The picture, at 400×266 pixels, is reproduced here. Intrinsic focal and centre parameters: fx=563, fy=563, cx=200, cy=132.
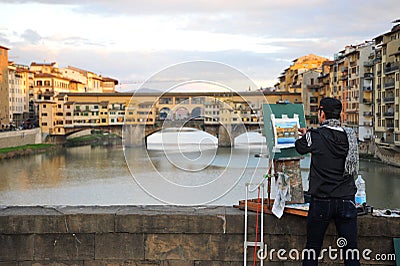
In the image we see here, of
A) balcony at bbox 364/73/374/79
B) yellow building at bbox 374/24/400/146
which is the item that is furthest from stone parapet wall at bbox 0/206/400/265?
balcony at bbox 364/73/374/79

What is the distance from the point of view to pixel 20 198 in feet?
48.9

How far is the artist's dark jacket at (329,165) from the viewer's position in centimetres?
245

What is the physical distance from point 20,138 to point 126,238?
32.5 metres

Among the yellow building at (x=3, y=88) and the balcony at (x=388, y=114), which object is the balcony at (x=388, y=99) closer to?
the balcony at (x=388, y=114)

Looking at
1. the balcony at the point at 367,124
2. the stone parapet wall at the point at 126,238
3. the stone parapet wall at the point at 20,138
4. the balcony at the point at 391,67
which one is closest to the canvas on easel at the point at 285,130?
the stone parapet wall at the point at 126,238

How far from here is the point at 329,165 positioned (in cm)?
246

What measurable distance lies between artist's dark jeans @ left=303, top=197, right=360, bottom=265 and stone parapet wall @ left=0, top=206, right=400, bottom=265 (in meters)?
0.37

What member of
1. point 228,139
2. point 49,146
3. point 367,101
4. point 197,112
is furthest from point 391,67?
point 197,112

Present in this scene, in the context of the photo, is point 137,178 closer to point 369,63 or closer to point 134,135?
point 134,135

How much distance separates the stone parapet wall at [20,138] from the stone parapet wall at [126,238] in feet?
97.3

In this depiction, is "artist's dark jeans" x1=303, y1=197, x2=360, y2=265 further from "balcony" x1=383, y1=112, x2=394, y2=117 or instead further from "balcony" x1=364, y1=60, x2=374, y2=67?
"balcony" x1=364, y1=60, x2=374, y2=67

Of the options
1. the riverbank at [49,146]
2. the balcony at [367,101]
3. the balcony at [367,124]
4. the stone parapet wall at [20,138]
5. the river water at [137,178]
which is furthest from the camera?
the stone parapet wall at [20,138]

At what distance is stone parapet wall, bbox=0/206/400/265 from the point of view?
2.89 metres

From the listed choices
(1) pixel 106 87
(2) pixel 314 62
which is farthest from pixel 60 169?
(1) pixel 106 87
